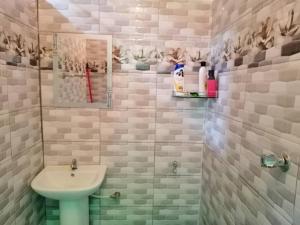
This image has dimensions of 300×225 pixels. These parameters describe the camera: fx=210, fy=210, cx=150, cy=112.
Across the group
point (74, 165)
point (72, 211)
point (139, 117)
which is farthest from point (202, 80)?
point (72, 211)

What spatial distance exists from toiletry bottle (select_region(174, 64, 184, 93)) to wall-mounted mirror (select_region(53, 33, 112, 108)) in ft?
1.67

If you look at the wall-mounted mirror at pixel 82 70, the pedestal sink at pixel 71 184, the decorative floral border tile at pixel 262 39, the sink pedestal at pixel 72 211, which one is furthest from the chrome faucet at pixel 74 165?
the decorative floral border tile at pixel 262 39

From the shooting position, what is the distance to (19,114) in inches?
53.8

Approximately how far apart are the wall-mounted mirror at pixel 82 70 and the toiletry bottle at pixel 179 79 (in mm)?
508

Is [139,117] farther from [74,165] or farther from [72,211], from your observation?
[72,211]

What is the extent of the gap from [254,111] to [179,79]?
0.68m

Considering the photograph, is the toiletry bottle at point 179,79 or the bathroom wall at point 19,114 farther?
the toiletry bottle at point 179,79

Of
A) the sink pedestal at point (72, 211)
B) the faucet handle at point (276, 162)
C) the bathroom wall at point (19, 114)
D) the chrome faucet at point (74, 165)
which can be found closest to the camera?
the faucet handle at point (276, 162)

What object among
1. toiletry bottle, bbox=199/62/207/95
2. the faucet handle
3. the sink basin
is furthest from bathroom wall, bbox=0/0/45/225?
the faucet handle

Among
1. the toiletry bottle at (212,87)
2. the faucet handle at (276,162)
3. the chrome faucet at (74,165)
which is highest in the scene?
the toiletry bottle at (212,87)

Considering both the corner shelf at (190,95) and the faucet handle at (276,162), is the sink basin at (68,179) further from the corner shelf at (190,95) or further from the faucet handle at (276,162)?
the faucet handle at (276,162)

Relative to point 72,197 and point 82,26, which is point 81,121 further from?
point 82,26

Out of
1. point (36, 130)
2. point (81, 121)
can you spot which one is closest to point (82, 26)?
point (81, 121)

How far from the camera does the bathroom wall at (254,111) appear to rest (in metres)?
0.76
